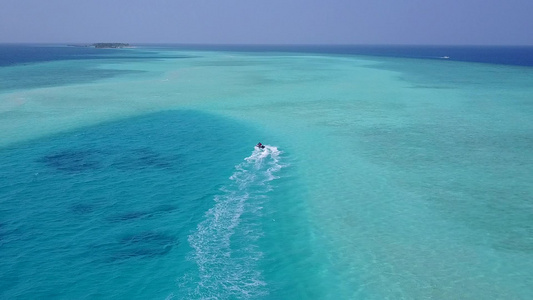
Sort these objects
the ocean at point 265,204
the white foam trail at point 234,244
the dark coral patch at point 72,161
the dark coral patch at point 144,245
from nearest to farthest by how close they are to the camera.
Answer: the white foam trail at point 234,244 → the ocean at point 265,204 → the dark coral patch at point 144,245 → the dark coral patch at point 72,161

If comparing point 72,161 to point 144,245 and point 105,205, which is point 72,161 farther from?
point 144,245

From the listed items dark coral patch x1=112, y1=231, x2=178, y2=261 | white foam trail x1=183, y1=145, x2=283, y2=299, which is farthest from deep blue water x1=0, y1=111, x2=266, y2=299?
white foam trail x1=183, y1=145, x2=283, y2=299

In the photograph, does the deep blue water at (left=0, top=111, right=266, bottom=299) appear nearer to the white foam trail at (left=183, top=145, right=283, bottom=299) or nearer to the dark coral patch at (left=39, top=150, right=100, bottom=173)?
the dark coral patch at (left=39, top=150, right=100, bottom=173)

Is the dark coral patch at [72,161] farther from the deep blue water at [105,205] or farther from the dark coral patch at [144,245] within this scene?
the dark coral patch at [144,245]

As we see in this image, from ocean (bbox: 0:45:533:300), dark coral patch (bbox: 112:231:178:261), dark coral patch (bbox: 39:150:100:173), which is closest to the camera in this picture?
ocean (bbox: 0:45:533:300)

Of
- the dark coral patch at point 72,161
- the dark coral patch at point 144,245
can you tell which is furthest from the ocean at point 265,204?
the dark coral patch at point 72,161

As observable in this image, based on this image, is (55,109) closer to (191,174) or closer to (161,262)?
(191,174)
